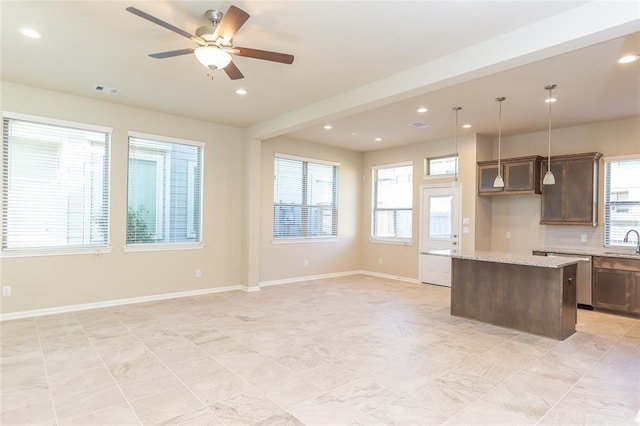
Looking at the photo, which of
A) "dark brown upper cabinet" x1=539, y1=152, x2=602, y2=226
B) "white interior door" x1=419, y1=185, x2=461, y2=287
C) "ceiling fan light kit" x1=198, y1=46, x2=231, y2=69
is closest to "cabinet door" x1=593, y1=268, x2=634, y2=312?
"dark brown upper cabinet" x1=539, y1=152, x2=602, y2=226

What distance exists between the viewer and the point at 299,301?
580 centimetres

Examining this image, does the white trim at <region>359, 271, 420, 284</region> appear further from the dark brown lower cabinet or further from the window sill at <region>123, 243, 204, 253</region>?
the window sill at <region>123, 243, 204, 253</region>

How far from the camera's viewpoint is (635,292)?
506 centimetres

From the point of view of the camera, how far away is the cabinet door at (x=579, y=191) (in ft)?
18.5

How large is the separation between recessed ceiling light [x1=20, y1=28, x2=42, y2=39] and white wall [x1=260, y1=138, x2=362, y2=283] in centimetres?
403

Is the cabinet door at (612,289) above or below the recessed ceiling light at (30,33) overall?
below

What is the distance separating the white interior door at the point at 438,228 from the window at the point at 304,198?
2.04 metres

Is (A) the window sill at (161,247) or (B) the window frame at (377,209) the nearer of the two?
(A) the window sill at (161,247)

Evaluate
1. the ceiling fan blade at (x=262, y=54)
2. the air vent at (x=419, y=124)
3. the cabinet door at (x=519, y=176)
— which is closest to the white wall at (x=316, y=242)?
the air vent at (x=419, y=124)

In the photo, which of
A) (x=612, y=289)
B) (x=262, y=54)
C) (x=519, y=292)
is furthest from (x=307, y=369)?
(x=612, y=289)

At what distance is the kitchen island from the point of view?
412 cm

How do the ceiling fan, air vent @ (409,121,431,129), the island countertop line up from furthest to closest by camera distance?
air vent @ (409,121,431,129) < the island countertop < the ceiling fan

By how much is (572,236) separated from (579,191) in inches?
31.2

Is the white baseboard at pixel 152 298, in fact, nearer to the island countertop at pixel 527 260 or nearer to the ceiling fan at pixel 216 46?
the island countertop at pixel 527 260
